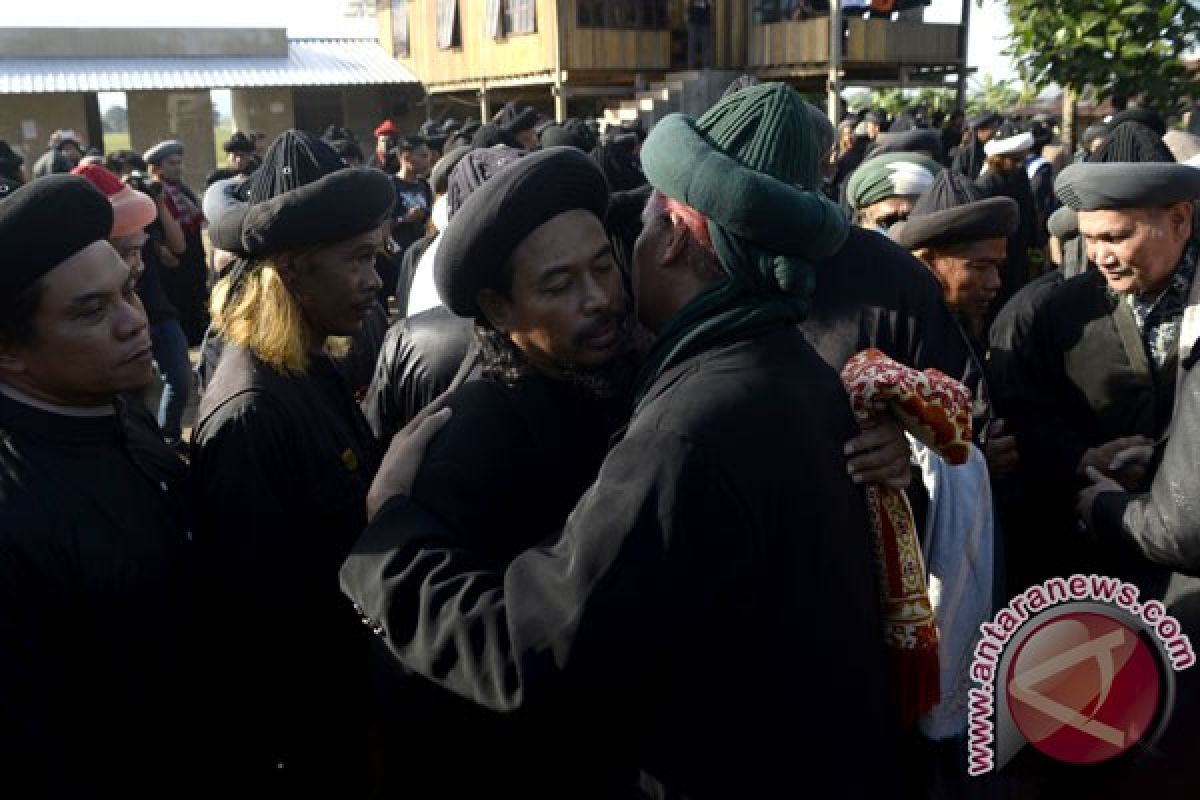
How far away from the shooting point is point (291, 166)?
257cm

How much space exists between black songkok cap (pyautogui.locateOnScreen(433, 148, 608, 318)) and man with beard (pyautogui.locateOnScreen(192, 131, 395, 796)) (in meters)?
0.62

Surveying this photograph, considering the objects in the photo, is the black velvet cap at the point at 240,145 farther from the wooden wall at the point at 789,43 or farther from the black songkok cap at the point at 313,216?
the wooden wall at the point at 789,43

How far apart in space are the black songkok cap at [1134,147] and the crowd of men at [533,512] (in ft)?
2.34

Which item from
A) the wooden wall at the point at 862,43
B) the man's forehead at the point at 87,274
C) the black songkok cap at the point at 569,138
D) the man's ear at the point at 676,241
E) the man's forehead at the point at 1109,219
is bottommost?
the man's forehead at the point at 1109,219

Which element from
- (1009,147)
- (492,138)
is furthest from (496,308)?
(1009,147)

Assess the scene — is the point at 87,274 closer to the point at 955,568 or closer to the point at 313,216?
the point at 313,216

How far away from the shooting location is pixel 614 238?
88.0 inches

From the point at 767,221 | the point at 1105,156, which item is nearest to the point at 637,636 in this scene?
the point at 767,221

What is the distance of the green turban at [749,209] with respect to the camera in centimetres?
159

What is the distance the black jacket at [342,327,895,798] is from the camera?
4.84ft

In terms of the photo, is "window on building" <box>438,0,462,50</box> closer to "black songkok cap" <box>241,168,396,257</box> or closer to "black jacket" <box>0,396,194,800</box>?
"black songkok cap" <box>241,168,396,257</box>

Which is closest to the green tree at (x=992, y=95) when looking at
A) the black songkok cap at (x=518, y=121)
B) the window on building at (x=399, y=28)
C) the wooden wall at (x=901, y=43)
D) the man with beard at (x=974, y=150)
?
the wooden wall at (x=901, y=43)

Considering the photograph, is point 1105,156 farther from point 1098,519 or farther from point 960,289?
point 1098,519

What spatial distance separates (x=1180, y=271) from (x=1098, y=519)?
0.96 metres
